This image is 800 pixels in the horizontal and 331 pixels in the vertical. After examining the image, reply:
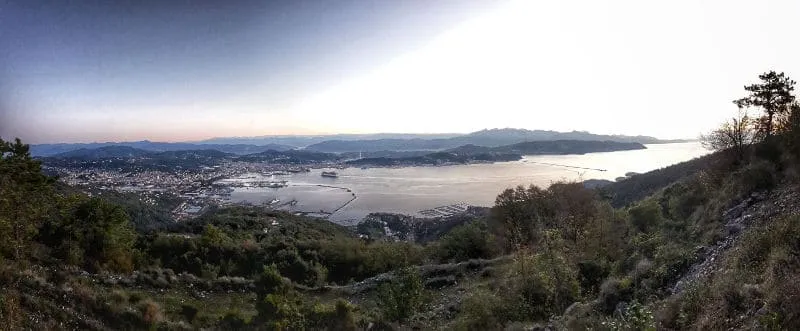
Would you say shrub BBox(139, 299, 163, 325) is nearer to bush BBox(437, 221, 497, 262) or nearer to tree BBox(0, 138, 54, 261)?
tree BBox(0, 138, 54, 261)

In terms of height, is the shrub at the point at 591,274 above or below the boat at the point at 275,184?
above

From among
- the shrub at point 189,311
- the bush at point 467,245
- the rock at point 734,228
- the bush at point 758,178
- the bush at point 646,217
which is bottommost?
the bush at point 467,245

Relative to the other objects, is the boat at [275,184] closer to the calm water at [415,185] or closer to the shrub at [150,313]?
the calm water at [415,185]

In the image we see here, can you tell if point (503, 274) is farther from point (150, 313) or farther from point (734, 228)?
point (150, 313)

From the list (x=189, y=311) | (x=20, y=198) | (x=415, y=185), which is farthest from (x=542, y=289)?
(x=415, y=185)

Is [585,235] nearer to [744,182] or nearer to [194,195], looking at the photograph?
[744,182]

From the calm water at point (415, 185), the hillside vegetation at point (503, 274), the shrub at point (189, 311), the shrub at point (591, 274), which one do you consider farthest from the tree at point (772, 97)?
the calm water at point (415, 185)
